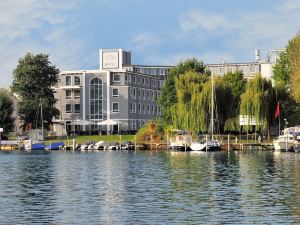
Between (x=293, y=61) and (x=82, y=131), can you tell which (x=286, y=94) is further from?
(x=82, y=131)

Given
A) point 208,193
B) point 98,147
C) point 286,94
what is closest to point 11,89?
point 98,147

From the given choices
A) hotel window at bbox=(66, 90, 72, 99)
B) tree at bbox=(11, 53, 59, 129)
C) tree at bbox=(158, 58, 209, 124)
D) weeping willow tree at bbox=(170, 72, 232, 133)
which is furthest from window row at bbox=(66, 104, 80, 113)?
weeping willow tree at bbox=(170, 72, 232, 133)

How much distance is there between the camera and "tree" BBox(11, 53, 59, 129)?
153125 millimetres

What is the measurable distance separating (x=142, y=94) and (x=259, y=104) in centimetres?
5820

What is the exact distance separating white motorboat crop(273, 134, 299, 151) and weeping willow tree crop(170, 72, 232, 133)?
1181 cm

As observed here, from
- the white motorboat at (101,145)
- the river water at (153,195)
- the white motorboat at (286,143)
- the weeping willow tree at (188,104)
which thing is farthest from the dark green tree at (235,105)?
the river water at (153,195)

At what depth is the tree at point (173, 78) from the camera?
141 metres

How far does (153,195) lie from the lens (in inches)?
1889

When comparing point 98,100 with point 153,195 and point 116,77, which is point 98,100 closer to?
point 116,77

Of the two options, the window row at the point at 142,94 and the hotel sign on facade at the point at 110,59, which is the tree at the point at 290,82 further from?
the hotel sign on facade at the point at 110,59

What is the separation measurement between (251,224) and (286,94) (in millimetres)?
92201

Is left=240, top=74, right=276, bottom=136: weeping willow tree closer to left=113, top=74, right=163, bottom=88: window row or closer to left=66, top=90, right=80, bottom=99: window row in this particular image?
left=113, top=74, right=163, bottom=88: window row

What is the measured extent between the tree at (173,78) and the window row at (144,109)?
19.1 m

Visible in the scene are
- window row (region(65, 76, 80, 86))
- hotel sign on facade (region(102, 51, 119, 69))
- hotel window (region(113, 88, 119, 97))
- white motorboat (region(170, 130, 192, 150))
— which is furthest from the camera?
hotel sign on facade (region(102, 51, 119, 69))
